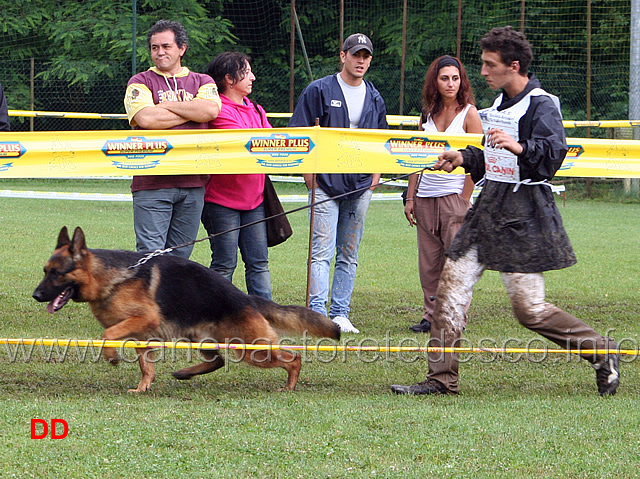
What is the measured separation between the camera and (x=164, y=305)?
459 cm

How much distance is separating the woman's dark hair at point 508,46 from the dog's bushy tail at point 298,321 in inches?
64.2

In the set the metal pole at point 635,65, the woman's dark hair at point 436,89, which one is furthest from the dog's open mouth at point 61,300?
the metal pole at point 635,65

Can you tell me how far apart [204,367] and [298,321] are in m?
0.62

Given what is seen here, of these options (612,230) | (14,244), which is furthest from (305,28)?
(14,244)

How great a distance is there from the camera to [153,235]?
5348 mm

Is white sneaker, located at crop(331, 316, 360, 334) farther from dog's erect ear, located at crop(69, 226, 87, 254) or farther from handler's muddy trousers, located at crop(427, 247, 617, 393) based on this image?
dog's erect ear, located at crop(69, 226, 87, 254)

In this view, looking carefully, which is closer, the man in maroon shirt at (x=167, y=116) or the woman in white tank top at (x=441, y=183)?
the man in maroon shirt at (x=167, y=116)

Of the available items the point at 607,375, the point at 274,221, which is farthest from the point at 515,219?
the point at 274,221

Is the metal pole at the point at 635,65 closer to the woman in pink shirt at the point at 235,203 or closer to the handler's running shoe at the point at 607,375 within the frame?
the woman in pink shirt at the point at 235,203

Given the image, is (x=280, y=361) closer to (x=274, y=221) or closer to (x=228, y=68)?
(x=274, y=221)

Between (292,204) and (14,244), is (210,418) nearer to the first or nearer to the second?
(14,244)

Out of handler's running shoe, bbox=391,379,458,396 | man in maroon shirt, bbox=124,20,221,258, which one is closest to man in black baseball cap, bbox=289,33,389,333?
man in maroon shirt, bbox=124,20,221,258

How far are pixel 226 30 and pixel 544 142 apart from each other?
2083cm

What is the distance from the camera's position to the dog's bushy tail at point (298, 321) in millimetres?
4676
